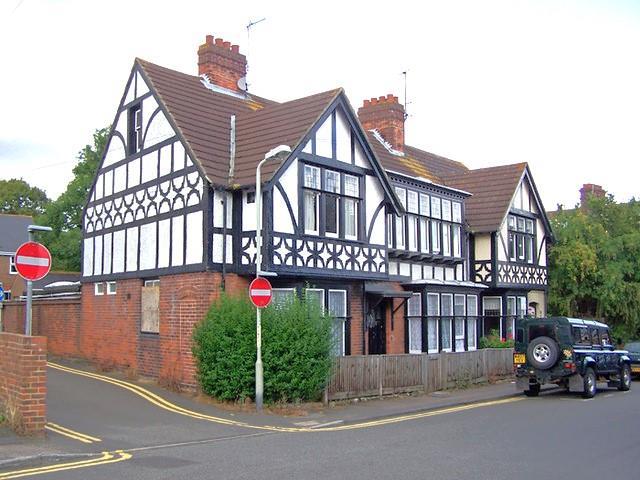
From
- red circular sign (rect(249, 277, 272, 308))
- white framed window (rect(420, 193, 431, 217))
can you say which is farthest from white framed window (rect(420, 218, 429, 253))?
red circular sign (rect(249, 277, 272, 308))

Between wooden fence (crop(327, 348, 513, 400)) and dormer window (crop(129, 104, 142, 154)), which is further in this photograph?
dormer window (crop(129, 104, 142, 154))

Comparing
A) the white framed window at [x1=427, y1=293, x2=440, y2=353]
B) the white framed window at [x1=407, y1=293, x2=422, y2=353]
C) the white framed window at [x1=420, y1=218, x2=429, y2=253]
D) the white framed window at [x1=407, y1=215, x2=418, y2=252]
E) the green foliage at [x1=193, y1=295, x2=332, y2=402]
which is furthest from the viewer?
the white framed window at [x1=420, y1=218, x2=429, y2=253]

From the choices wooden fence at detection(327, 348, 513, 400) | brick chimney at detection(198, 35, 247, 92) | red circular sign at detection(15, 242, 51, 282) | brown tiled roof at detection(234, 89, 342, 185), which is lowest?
wooden fence at detection(327, 348, 513, 400)

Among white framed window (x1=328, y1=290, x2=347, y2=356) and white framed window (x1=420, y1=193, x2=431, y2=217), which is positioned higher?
white framed window (x1=420, y1=193, x2=431, y2=217)

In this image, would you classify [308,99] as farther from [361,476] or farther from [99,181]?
[361,476]

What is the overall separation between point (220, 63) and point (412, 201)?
847 centimetres

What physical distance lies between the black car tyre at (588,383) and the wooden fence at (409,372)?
12.0ft

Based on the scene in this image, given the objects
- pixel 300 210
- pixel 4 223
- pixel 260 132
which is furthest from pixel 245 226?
pixel 4 223

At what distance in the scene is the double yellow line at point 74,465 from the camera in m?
9.43

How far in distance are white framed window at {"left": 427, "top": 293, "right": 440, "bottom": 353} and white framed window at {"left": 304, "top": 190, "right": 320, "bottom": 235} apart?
7.71 metres

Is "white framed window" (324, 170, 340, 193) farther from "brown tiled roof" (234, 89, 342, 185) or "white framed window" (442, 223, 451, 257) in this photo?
"white framed window" (442, 223, 451, 257)

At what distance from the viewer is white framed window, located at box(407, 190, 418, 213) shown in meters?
26.1

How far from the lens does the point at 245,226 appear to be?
19.0m

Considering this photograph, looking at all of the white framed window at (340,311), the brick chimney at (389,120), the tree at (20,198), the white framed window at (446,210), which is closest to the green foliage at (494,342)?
the white framed window at (446,210)
